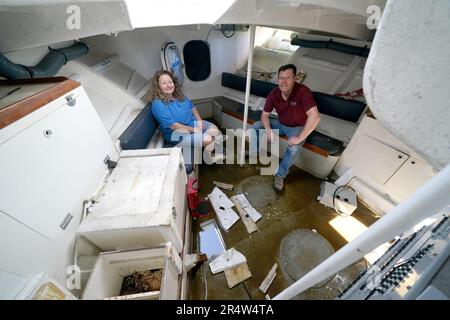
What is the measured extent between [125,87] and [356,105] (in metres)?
2.84

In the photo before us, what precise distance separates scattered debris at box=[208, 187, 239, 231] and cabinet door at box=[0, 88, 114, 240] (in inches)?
47.0

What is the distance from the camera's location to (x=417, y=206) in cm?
40

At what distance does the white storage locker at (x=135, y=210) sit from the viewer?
108cm

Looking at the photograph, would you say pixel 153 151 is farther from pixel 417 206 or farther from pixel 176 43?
pixel 176 43

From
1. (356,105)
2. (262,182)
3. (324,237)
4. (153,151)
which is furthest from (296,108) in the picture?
(153,151)

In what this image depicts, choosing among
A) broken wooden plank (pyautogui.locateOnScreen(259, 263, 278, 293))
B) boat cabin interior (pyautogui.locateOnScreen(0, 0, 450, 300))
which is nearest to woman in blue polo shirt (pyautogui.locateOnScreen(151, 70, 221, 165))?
boat cabin interior (pyautogui.locateOnScreen(0, 0, 450, 300))

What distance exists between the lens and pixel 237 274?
1.61m

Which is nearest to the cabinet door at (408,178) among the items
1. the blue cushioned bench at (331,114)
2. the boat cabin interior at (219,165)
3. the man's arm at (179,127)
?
the boat cabin interior at (219,165)

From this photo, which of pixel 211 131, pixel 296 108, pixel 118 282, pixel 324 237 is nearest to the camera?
pixel 118 282

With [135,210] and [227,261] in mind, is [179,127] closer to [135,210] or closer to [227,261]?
[135,210]

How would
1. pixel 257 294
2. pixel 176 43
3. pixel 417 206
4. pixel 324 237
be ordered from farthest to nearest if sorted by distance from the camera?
pixel 176 43, pixel 324 237, pixel 257 294, pixel 417 206

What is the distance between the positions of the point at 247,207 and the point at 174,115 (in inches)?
53.6

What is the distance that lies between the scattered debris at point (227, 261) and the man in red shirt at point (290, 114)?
963mm

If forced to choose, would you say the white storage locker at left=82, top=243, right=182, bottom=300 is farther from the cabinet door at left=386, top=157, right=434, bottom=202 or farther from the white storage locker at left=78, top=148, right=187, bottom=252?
the cabinet door at left=386, top=157, right=434, bottom=202
